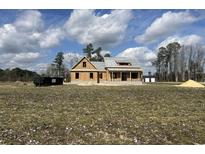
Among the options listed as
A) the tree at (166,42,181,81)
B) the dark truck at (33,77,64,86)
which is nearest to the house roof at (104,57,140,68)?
the dark truck at (33,77,64,86)

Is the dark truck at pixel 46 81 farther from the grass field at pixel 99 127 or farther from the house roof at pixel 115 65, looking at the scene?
the grass field at pixel 99 127

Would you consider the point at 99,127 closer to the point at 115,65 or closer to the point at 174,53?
the point at 115,65

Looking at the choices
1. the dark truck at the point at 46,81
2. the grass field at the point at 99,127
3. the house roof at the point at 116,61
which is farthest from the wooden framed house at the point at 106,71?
the grass field at the point at 99,127

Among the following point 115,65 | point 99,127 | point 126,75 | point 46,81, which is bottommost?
point 99,127

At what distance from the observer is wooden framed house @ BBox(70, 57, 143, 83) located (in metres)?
58.2

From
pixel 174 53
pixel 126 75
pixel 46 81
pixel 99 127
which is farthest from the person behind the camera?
pixel 174 53

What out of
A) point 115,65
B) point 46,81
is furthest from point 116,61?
point 46,81

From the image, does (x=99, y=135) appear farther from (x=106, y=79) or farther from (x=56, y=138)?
(x=106, y=79)

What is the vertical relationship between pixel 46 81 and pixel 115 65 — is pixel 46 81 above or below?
below

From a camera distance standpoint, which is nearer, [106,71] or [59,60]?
[106,71]

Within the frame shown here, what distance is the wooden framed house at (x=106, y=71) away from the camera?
5816cm

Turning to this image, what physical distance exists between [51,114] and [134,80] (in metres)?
48.2

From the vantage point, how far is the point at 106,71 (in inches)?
2329

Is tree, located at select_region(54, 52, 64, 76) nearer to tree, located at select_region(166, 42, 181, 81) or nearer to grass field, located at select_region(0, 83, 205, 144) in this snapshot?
tree, located at select_region(166, 42, 181, 81)
